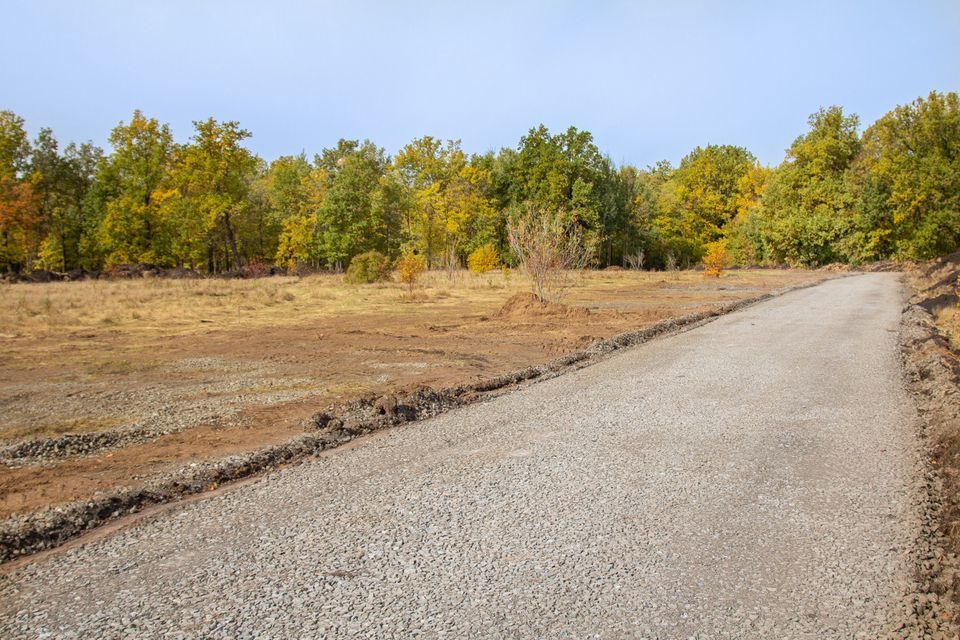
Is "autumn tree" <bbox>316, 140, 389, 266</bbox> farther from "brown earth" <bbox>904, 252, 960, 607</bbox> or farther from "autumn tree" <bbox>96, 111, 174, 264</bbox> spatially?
"brown earth" <bbox>904, 252, 960, 607</bbox>

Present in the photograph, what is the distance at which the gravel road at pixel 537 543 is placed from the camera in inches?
111

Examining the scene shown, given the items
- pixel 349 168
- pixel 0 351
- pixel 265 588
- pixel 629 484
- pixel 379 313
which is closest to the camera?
pixel 265 588

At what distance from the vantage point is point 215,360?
1090 centimetres

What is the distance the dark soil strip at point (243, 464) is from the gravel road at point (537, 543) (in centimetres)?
30

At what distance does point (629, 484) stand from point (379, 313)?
A: 16050 mm

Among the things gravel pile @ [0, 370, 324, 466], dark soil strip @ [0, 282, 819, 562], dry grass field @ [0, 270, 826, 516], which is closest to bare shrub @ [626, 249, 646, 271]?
dry grass field @ [0, 270, 826, 516]

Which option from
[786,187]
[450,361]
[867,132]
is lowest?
[450,361]

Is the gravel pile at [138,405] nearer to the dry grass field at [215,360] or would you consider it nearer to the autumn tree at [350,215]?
the dry grass field at [215,360]

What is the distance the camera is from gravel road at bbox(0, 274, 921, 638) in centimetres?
281

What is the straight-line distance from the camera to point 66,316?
1752 centimetres

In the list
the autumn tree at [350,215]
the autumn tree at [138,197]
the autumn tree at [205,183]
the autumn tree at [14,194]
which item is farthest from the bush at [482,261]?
the autumn tree at [14,194]

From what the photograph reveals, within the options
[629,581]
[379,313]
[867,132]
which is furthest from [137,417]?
[867,132]

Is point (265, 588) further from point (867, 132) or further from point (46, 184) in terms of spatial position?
point (867, 132)

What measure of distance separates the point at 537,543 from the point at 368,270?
3169 centimetres
